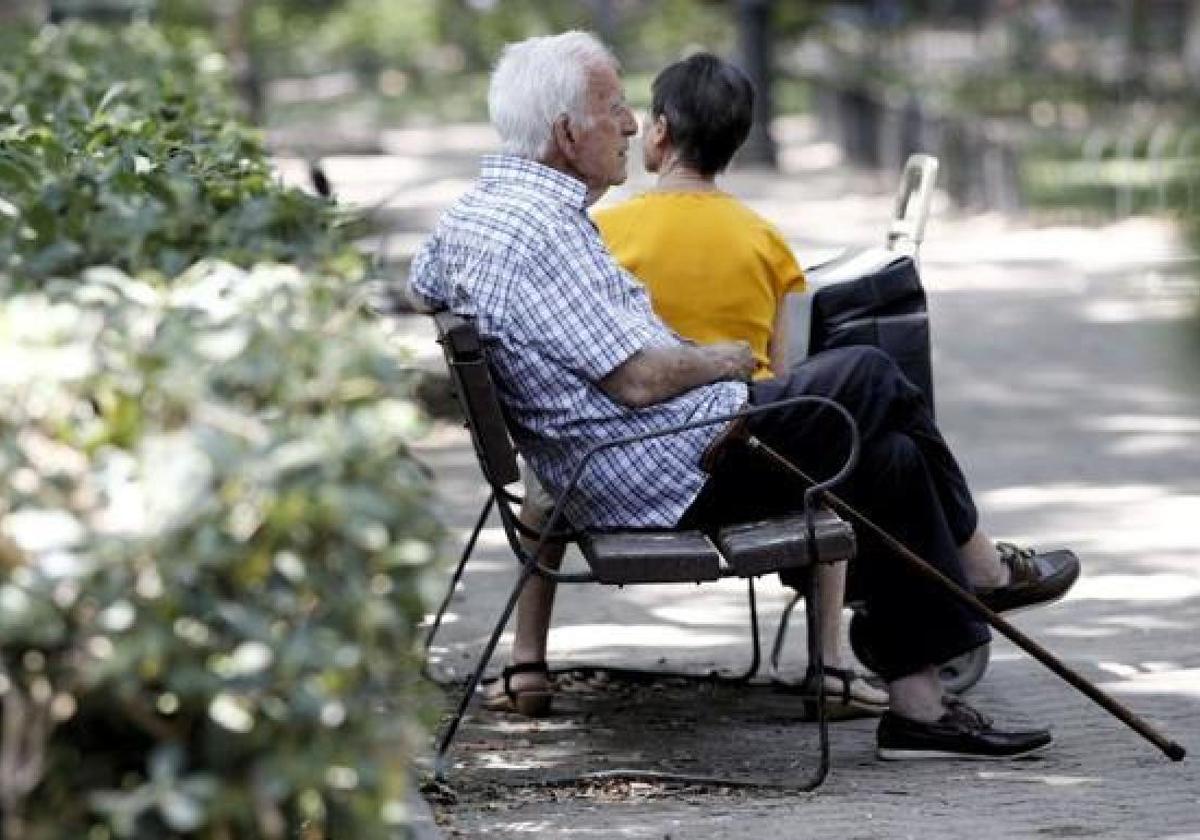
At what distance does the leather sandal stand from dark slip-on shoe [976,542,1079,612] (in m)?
1.05

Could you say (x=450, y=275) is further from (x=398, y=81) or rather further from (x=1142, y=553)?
(x=398, y=81)

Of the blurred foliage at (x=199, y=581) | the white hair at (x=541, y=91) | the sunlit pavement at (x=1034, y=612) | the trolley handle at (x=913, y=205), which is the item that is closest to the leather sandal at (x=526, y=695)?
the sunlit pavement at (x=1034, y=612)

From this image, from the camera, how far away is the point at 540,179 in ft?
20.9

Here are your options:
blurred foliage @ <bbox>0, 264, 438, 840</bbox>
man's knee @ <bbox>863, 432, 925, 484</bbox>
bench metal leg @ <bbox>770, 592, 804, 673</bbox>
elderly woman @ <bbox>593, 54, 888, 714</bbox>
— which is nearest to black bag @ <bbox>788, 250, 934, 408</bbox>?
elderly woman @ <bbox>593, 54, 888, 714</bbox>

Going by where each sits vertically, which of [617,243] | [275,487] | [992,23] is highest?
[275,487]

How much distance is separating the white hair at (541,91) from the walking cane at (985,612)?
0.81m

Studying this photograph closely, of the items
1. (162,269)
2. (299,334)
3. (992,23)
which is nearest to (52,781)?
(299,334)

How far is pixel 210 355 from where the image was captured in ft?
12.4

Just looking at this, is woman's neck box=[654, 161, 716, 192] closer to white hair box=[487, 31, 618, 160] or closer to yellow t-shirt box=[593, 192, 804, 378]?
yellow t-shirt box=[593, 192, 804, 378]

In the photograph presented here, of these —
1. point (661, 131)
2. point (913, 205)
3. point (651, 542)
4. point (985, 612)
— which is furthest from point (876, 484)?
point (913, 205)

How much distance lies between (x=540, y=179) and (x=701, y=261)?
560mm

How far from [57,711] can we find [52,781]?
11 cm

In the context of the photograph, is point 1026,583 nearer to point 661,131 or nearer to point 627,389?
point 627,389

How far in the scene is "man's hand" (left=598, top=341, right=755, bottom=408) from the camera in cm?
622
